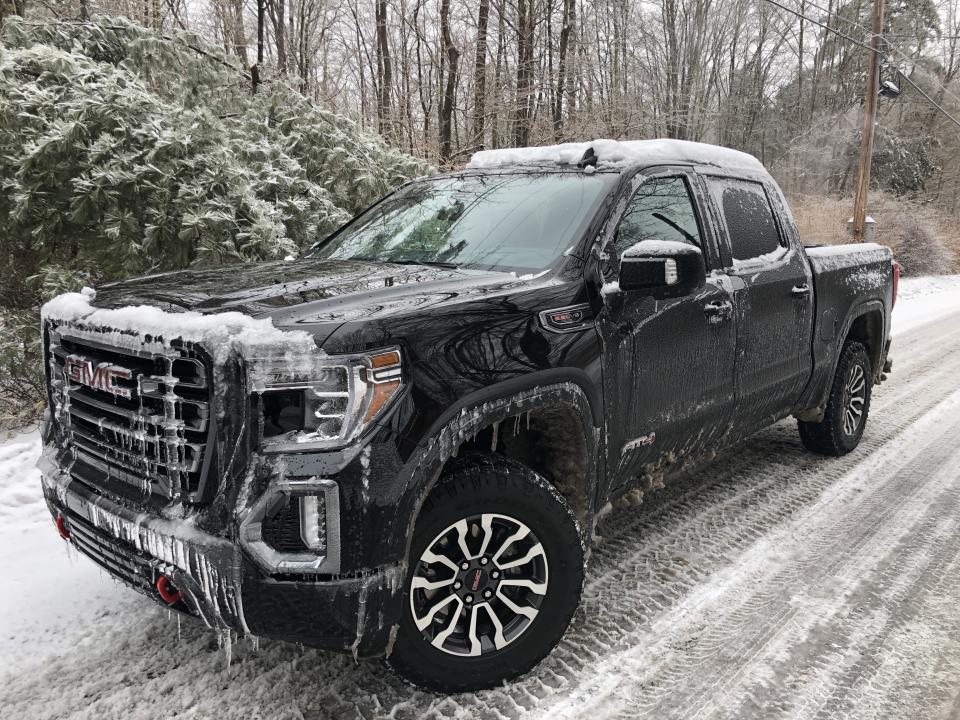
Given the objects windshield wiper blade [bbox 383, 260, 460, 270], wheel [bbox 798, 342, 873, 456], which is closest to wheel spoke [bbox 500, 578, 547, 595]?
windshield wiper blade [bbox 383, 260, 460, 270]

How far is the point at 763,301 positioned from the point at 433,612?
265cm

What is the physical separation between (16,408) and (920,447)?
729 cm

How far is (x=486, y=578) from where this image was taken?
2.65 metres

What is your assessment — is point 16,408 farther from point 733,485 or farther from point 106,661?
point 733,485

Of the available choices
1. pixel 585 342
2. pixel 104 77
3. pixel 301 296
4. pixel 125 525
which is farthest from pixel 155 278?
pixel 104 77

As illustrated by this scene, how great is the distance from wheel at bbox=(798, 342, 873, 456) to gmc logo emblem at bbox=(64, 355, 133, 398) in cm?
461

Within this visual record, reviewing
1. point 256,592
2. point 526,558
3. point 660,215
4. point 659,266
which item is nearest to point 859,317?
point 660,215

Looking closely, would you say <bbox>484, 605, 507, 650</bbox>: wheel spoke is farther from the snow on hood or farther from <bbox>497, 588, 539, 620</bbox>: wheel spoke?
the snow on hood

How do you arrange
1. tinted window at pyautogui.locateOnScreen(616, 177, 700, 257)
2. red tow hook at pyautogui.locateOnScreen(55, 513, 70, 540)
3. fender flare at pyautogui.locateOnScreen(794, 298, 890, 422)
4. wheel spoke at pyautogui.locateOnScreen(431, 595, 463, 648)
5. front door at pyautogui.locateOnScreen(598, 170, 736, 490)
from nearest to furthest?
wheel spoke at pyautogui.locateOnScreen(431, 595, 463, 648)
red tow hook at pyautogui.locateOnScreen(55, 513, 70, 540)
front door at pyautogui.locateOnScreen(598, 170, 736, 490)
tinted window at pyautogui.locateOnScreen(616, 177, 700, 257)
fender flare at pyautogui.locateOnScreen(794, 298, 890, 422)

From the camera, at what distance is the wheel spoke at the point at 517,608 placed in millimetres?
2695

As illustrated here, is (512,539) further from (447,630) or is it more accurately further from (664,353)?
(664,353)

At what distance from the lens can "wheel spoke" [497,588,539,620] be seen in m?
2.70

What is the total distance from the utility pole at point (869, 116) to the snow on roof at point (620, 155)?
16729 mm

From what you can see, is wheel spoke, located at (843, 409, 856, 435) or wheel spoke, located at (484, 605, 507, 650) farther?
wheel spoke, located at (843, 409, 856, 435)
